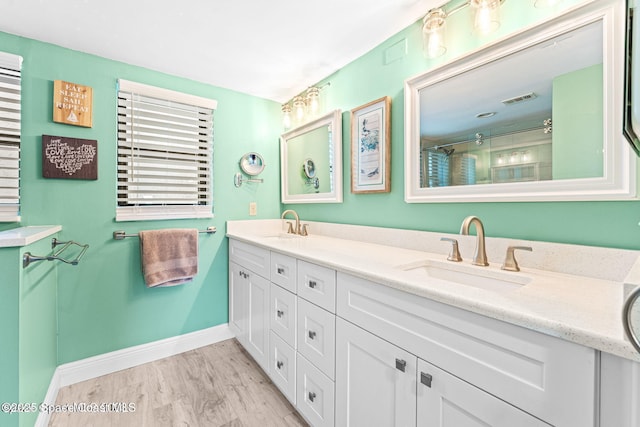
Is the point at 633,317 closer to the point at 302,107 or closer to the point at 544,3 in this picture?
the point at 544,3

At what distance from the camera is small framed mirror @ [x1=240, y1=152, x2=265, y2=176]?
8.00ft

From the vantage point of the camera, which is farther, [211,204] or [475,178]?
[211,204]

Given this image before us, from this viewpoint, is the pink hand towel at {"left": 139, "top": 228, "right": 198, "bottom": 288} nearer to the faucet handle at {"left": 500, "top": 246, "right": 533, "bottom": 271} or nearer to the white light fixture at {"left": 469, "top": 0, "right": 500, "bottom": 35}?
the faucet handle at {"left": 500, "top": 246, "right": 533, "bottom": 271}

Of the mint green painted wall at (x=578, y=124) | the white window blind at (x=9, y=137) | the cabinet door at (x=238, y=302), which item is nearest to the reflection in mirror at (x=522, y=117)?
the mint green painted wall at (x=578, y=124)

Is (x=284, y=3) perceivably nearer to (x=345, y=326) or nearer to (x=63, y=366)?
(x=345, y=326)

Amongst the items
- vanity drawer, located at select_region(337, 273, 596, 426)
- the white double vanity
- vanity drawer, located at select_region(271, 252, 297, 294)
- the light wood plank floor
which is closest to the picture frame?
the white double vanity

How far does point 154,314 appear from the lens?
81.9 inches

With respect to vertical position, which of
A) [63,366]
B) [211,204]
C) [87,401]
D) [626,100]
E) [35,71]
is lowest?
[87,401]

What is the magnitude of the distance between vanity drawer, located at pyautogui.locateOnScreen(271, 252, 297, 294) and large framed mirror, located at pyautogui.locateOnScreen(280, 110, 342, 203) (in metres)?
0.69

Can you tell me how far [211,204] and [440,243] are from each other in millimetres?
1797

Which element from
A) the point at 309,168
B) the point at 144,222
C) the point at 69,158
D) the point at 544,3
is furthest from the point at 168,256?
the point at 544,3

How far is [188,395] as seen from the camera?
168 centimetres

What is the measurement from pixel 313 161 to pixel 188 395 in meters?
1.85

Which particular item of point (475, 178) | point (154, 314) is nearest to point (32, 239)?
point (154, 314)
